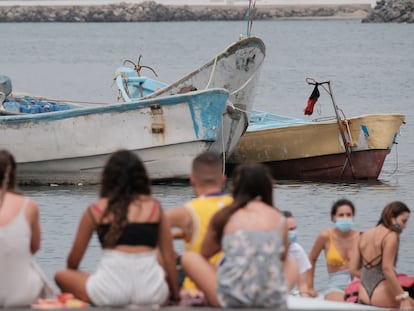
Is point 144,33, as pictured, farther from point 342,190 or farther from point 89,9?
point 342,190

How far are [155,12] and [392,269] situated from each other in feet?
426

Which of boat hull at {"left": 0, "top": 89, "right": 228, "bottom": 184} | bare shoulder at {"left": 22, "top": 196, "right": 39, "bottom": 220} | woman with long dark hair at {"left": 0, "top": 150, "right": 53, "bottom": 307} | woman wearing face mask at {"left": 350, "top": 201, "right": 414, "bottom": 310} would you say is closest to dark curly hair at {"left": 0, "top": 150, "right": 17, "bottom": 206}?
woman with long dark hair at {"left": 0, "top": 150, "right": 53, "bottom": 307}

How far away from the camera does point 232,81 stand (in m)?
21.6

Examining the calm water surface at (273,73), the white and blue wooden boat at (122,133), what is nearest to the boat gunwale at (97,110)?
the white and blue wooden boat at (122,133)

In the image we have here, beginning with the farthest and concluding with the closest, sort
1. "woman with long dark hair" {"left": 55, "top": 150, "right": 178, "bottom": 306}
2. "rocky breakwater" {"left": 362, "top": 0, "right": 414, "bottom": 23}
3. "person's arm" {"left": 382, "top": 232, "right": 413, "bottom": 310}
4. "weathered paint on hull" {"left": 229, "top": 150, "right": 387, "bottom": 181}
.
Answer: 1. "rocky breakwater" {"left": 362, "top": 0, "right": 414, "bottom": 23}
2. "weathered paint on hull" {"left": 229, "top": 150, "right": 387, "bottom": 181}
3. "person's arm" {"left": 382, "top": 232, "right": 413, "bottom": 310}
4. "woman with long dark hair" {"left": 55, "top": 150, "right": 178, "bottom": 306}

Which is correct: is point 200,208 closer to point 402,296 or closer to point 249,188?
point 249,188

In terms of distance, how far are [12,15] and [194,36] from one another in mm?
37601

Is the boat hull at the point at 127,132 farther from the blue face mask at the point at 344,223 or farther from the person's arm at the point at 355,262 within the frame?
the person's arm at the point at 355,262

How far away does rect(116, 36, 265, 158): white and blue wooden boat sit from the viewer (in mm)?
21109

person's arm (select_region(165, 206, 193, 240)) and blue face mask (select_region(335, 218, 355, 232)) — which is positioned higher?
person's arm (select_region(165, 206, 193, 240))

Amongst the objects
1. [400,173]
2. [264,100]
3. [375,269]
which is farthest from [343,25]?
[375,269]

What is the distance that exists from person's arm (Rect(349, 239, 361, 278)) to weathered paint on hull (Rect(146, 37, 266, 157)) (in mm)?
10430

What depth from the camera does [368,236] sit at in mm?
10234

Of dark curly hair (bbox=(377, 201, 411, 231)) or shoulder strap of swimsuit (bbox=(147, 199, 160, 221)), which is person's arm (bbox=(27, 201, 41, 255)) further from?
dark curly hair (bbox=(377, 201, 411, 231))
